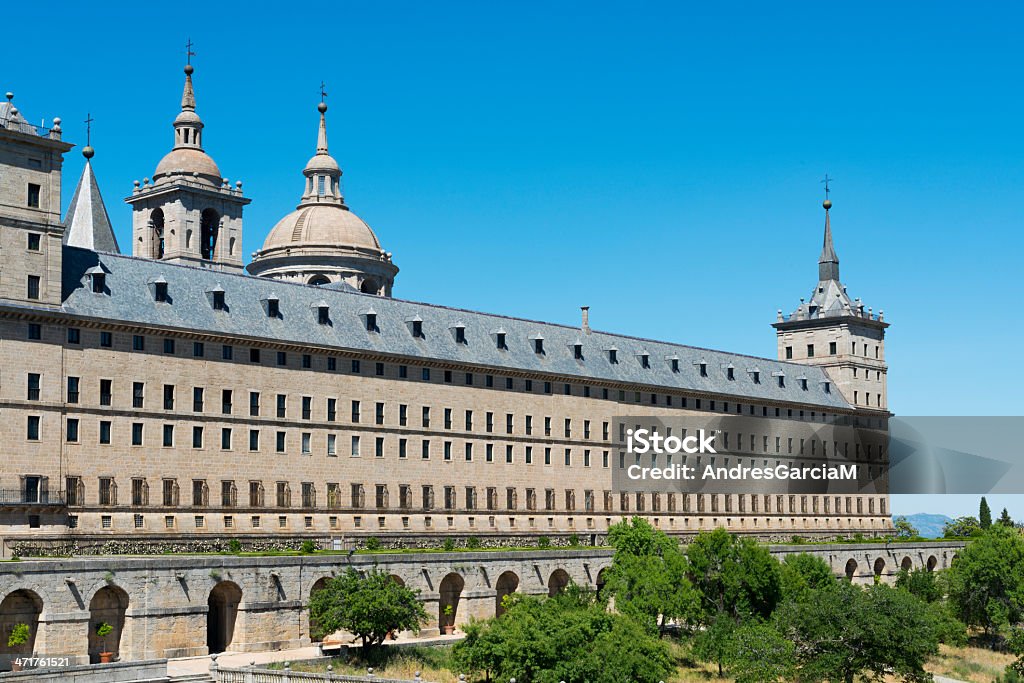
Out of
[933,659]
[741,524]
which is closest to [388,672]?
[933,659]

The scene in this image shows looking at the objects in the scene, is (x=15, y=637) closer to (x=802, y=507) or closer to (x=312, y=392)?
(x=312, y=392)

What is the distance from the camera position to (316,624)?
72.0 m

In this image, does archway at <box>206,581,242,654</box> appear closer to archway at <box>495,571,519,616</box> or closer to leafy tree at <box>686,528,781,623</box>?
archway at <box>495,571,519,616</box>

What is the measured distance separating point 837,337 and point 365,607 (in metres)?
91.5

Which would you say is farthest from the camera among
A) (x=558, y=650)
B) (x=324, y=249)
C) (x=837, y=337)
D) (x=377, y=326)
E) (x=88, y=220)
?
(x=837, y=337)

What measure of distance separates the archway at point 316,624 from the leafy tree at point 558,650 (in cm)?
756

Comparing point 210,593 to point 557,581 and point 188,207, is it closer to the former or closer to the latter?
point 557,581

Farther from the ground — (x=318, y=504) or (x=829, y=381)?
(x=829, y=381)

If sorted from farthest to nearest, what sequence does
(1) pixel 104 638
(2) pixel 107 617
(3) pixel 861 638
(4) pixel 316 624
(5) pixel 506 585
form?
(5) pixel 506 585 → (3) pixel 861 638 → (4) pixel 316 624 → (2) pixel 107 617 → (1) pixel 104 638

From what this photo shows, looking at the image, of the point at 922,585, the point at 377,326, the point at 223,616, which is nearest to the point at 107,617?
the point at 223,616

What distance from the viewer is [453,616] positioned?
81.7 meters

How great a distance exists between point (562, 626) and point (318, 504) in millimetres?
28743

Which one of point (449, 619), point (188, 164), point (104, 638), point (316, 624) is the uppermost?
point (188, 164)

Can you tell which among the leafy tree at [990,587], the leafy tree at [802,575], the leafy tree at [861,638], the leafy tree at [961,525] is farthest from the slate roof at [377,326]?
the leafy tree at [961,525]
